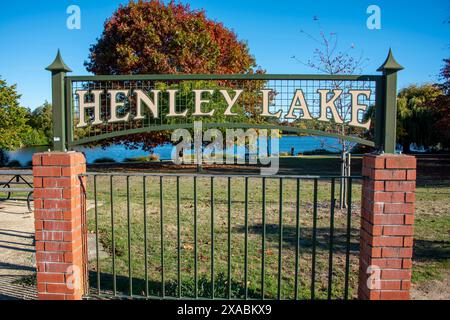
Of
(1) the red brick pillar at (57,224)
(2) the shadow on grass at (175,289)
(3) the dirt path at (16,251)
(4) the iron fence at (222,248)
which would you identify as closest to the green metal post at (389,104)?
(4) the iron fence at (222,248)

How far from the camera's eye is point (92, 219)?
7.20m

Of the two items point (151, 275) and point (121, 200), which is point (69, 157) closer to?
point (151, 275)

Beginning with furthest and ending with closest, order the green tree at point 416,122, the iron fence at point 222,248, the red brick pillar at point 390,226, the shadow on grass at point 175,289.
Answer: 1. the green tree at point 416,122
2. the shadow on grass at point 175,289
3. the iron fence at point 222,248
4. the red brick pillar at point 390,226

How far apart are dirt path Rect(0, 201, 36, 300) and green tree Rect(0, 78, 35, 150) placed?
10.3m

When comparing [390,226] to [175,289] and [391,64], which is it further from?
[175,289]

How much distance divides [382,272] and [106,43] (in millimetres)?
18182

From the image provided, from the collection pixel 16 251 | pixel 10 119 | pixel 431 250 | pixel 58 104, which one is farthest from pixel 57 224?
pixel 10 119

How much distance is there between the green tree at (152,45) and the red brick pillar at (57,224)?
1347 centimetres

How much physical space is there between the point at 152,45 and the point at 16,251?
13.5 m

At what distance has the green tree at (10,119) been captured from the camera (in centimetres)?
1725

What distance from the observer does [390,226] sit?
283 centimetres

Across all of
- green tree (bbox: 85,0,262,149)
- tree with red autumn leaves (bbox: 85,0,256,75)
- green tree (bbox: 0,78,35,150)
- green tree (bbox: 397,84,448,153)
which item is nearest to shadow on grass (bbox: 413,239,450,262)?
green tree (bbox: 85,0,262,149)

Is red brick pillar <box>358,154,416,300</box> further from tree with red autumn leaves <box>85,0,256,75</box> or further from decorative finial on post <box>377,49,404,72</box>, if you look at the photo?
tree with red autumn leaves <box>85,0,256,75</box>

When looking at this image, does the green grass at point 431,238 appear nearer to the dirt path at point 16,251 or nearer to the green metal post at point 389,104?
the green metal post at point 389,104
